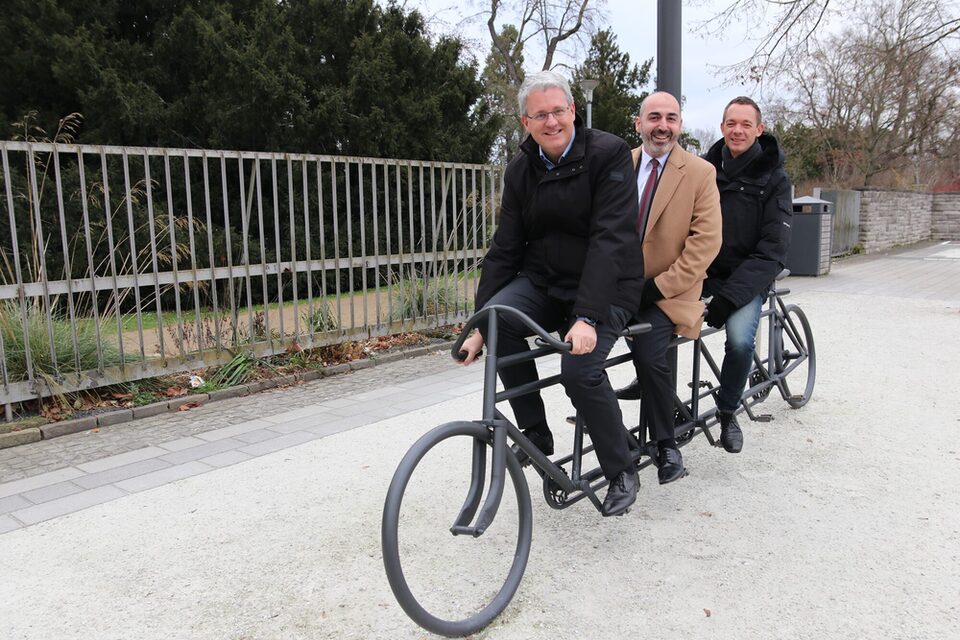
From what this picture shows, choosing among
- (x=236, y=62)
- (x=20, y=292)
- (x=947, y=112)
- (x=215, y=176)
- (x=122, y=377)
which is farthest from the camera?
(x=947, y=112)

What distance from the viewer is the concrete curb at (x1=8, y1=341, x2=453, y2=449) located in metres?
4.83

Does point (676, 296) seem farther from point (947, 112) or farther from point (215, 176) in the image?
point (947, 112)

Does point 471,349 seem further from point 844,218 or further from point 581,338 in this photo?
point 844,218

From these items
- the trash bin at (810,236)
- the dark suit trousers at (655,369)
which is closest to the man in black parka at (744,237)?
the dark suit trousers at (655,369)

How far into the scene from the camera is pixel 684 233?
353 cm

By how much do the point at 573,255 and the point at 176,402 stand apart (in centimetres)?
367

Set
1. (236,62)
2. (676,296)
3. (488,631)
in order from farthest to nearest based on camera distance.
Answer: (236,62) < (676,296) < (488,631)

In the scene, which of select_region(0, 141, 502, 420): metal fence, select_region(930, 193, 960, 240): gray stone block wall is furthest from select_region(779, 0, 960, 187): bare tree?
select_region(0, 141, 502, 420): metal fence

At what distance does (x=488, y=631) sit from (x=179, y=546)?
152 cm

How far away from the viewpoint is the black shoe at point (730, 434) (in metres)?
4.21

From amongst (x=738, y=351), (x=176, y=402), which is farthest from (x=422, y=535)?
(x=176, y=402)

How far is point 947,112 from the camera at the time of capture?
22203 mm

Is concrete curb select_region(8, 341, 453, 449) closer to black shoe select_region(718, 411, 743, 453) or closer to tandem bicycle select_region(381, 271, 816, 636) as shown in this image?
tandem bicycle select_region(381, 271, 816, 636)

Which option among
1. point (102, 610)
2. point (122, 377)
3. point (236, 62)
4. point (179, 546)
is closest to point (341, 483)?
point (179, 546)
